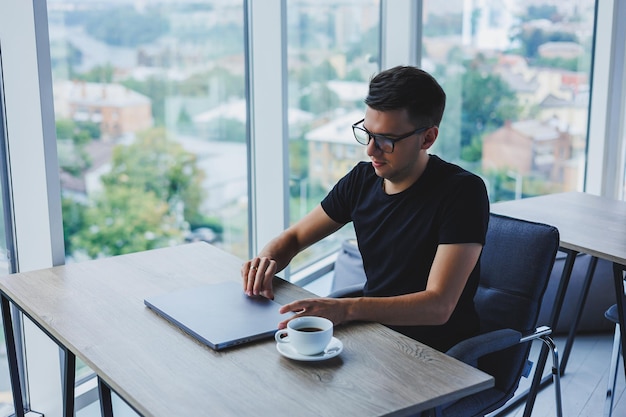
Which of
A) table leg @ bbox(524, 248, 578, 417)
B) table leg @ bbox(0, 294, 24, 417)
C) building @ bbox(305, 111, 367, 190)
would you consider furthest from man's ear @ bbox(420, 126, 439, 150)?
building @ bbox(305, 111, 367, 190)

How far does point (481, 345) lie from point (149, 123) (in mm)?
1695

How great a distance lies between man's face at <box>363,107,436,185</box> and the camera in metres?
1.86

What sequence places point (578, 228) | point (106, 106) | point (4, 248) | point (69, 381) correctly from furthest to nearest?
point (106, 106), point (578, 228), point (4, 248), point (69, 381)

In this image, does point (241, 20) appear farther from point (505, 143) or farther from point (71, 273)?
point (505, 143)

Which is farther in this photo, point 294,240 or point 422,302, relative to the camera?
point 294,240

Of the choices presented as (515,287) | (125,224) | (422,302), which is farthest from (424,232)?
(125,224)

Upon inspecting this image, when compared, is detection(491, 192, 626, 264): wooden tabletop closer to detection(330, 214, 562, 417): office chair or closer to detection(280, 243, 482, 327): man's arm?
detection(330, 214, 562, 417): office chair

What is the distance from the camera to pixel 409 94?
1.85m

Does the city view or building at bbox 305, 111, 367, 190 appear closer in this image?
the city view

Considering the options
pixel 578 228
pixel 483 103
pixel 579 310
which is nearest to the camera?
pixel 578 228

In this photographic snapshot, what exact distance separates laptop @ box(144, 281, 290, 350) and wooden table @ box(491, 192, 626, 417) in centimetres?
103

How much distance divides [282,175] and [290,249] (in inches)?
38.7

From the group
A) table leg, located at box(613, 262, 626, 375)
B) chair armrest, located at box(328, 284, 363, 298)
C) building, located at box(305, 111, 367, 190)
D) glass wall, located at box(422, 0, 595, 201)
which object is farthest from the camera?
glass wall, located at box(422, 0, 595, 201)

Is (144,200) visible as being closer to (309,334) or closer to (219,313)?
(219,313)
